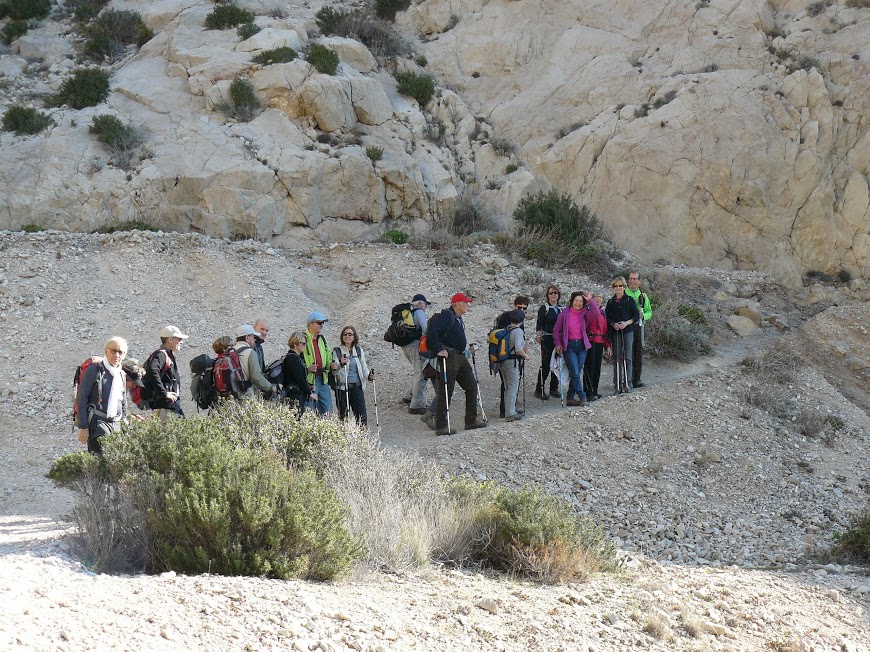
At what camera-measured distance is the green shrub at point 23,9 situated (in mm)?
22156

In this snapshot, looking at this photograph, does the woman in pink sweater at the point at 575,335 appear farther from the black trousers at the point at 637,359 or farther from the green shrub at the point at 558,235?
the green shrub at the point at 558,235

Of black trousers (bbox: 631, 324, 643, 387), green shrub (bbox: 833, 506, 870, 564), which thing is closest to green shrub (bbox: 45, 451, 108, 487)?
green shrub (bbox: 833, 506, 870, 564)

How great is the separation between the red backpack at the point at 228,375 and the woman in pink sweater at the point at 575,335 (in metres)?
4.72

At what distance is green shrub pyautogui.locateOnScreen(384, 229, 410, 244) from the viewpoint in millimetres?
17812

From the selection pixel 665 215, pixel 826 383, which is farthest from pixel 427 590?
pixel 665 215

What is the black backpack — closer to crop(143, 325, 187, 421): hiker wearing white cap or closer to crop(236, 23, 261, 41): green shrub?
crop(143, 325, 187, 421): hiker wearing white cap

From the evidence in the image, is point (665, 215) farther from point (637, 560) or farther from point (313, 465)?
point (313, 465)

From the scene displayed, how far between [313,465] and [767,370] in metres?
9.34

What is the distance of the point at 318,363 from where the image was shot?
9172 mm

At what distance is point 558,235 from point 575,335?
25.3ft

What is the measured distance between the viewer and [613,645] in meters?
5.04

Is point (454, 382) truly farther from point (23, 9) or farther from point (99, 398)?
point (23, 9)

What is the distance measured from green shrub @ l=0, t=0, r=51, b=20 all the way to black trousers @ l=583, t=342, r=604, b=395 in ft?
65.8

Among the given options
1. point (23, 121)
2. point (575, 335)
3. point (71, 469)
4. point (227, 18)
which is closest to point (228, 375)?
point (71, 469)
